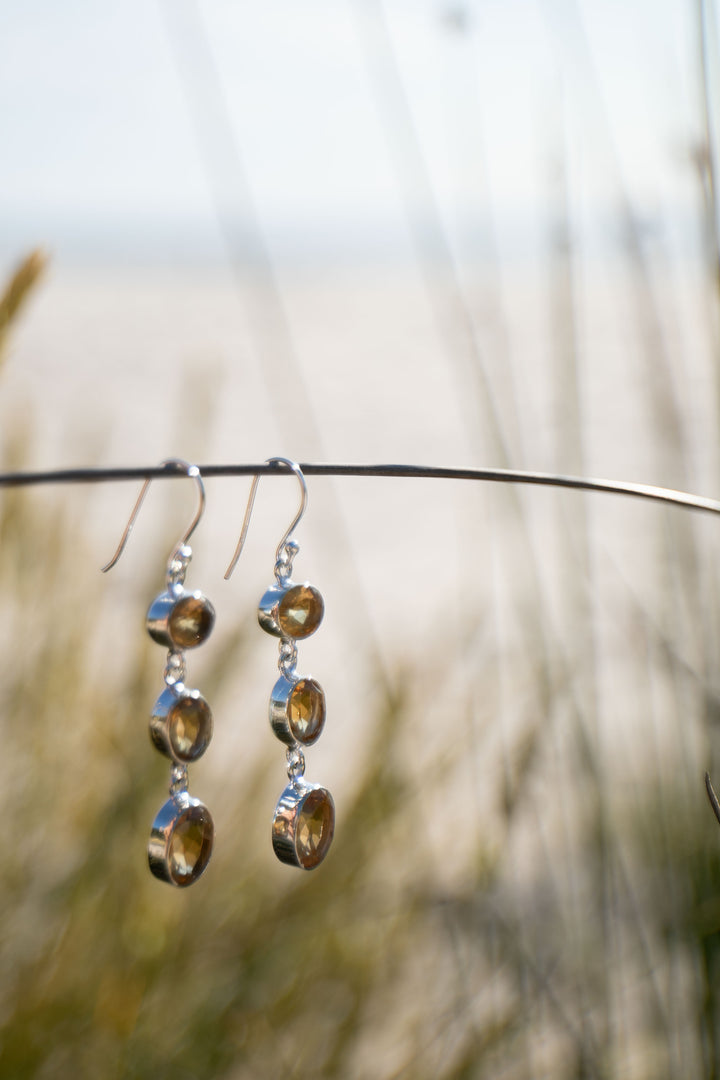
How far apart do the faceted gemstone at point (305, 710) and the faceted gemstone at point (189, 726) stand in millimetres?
22

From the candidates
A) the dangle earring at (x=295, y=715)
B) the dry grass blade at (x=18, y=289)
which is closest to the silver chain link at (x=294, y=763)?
the dangle earring at (x=295, y=715)

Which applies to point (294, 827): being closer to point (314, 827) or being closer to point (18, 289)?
point (314, 827)

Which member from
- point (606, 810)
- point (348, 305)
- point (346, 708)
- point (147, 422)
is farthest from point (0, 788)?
point (348, 305)

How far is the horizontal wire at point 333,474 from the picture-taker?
0.19 metres

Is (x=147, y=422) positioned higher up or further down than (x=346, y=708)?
higher up

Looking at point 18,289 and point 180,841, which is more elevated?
point 18,289

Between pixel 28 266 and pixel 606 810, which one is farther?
pixel 606 810

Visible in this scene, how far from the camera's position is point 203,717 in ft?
0.85

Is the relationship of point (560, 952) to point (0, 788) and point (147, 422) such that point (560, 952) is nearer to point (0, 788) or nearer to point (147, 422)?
point (0, 788)

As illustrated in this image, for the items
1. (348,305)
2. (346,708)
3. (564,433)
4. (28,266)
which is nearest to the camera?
(28,266)

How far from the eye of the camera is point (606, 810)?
497 mm

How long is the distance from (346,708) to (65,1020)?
3.05ft

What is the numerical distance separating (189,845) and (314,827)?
0.11 ft

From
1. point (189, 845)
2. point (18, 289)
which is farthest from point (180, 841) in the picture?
point (18, 289)
